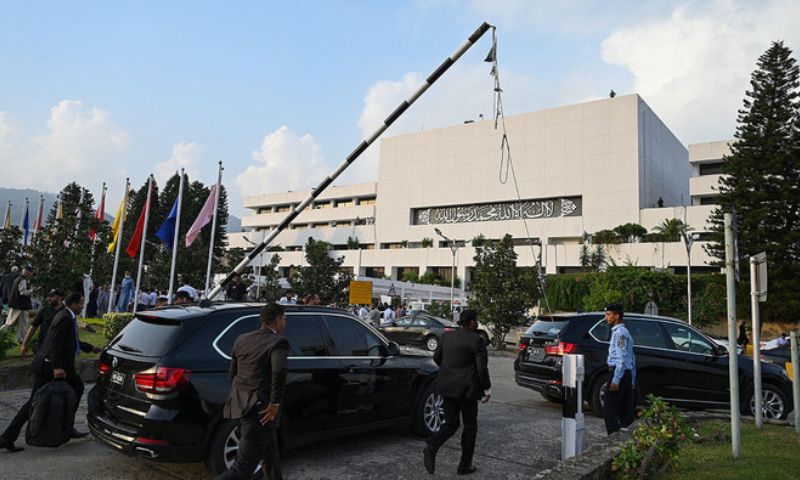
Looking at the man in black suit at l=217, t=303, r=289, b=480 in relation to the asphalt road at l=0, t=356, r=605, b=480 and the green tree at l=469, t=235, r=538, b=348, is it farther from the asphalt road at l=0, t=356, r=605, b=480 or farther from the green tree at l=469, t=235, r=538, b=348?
the green tree at l=469, t=235, r=538, b=348

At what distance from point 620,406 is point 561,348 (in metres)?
1.73

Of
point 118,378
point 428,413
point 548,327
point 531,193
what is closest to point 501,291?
point 548,327

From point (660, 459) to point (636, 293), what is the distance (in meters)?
34.3

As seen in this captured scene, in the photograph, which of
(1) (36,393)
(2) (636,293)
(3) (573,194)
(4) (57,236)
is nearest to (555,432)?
(1) (36,393)

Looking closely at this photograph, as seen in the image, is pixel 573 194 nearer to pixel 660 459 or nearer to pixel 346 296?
pixel 346 296

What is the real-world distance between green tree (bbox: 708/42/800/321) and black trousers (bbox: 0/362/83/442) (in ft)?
119

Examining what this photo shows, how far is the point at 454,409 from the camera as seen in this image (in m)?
5.52

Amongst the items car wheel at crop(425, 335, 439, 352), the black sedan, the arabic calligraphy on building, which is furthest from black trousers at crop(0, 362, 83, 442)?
the arabic calligraphy on building

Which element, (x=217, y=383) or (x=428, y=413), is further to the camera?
(x=428, y=413)

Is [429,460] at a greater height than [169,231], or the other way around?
[169,231]

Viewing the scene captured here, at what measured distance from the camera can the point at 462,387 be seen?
541cm

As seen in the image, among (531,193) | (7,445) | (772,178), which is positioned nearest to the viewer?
(7,445)

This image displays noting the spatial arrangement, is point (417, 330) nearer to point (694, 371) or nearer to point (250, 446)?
point (694, 371)

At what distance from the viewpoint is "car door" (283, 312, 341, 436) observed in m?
5.11
